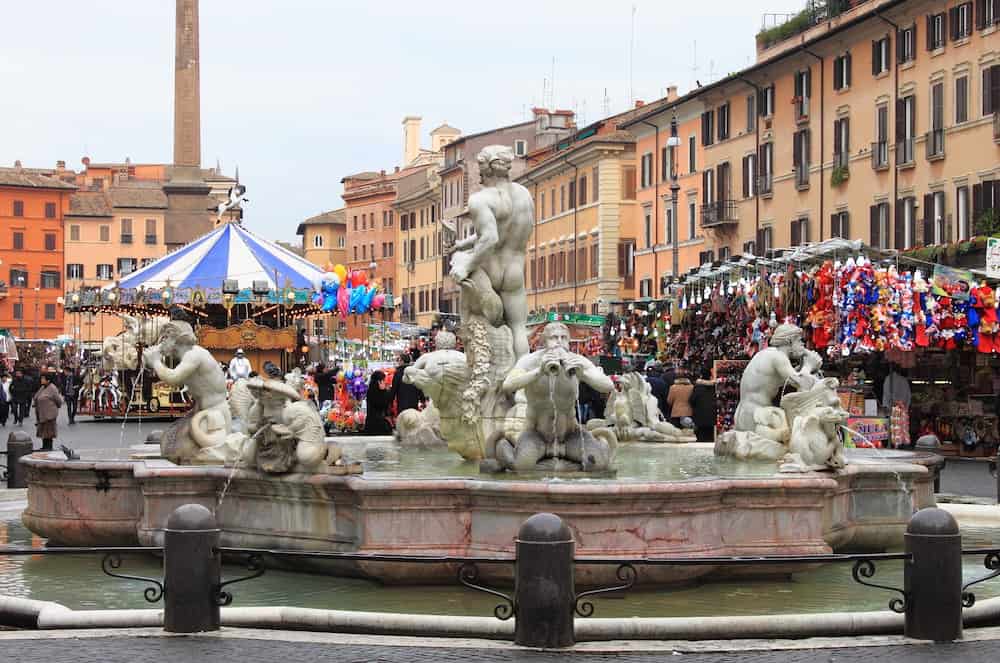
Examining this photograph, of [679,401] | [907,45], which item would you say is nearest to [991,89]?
[907,45]

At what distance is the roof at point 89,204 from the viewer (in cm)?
10738

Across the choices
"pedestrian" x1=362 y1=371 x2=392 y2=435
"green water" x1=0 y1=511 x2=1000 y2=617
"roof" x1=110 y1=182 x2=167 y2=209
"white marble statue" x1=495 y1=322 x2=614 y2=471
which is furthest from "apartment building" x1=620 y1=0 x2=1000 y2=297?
"roof" x1=110 y1=182 x2=167 y2=209

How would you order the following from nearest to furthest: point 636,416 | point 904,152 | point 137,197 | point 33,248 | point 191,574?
point 191,574
point 636,416
point 904,152
point 33,248
point 137,197

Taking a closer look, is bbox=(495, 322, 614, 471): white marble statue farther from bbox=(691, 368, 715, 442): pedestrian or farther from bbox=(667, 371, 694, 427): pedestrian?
bbox=(667, 371, 694, 427): pedestrian

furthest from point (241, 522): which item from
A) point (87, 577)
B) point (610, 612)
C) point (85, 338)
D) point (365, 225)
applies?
point (365, 225)

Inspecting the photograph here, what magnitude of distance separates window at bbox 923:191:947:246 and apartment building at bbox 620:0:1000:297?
3 centimetres

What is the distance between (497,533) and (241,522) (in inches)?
84.6

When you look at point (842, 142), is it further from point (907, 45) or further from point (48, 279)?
point (48, 279)

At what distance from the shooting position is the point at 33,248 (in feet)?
351

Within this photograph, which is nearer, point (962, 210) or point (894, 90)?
point (962, 210)

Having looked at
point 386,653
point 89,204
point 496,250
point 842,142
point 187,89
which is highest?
point 89,204

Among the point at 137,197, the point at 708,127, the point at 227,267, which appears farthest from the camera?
the point at 137,197

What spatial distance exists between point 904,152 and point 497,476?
3102 centimetres

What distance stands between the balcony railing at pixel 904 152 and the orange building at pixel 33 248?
241ft
